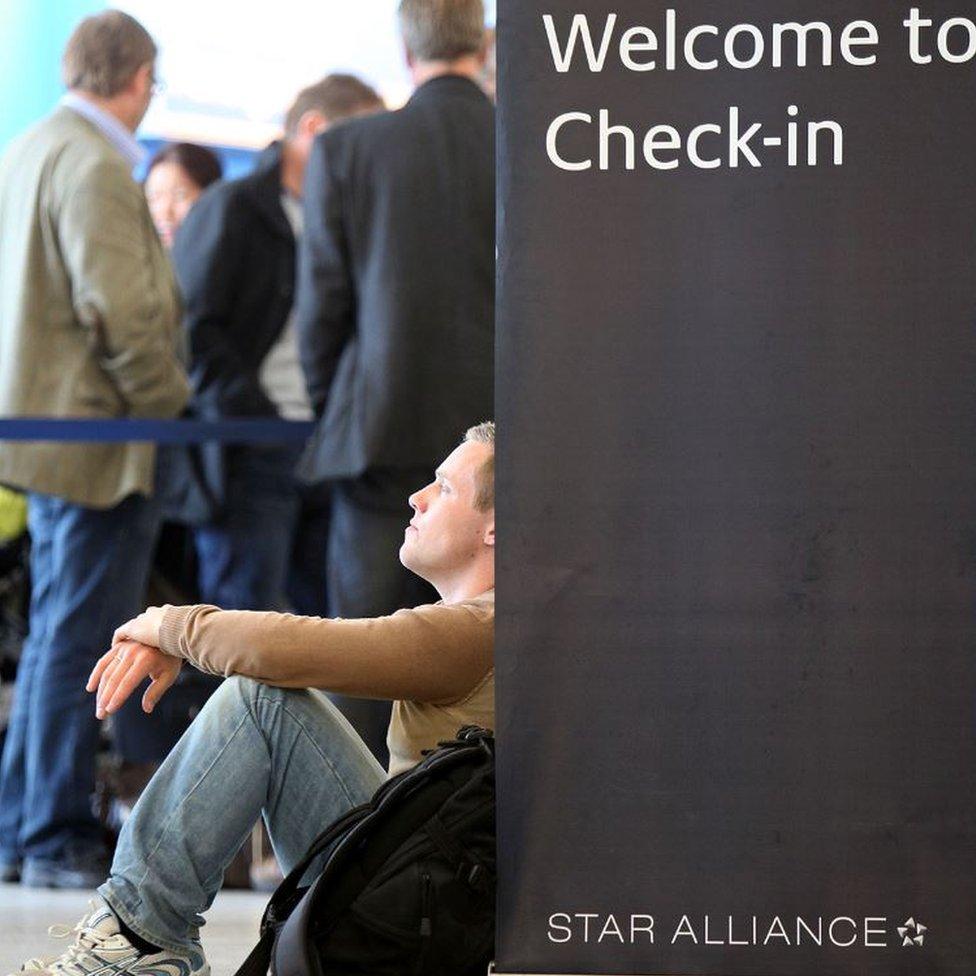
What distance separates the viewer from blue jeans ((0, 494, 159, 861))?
166 inches

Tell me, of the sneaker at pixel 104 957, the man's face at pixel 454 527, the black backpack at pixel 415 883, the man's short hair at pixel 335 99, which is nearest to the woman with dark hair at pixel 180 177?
the man's short hair at pixel 335 99

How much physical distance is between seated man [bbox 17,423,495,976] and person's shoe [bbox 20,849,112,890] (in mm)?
1561

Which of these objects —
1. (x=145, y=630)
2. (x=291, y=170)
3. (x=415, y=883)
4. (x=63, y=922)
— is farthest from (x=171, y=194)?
(x=415, y=883)

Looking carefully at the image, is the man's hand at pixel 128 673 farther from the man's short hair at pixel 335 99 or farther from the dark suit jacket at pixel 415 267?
the man's short hair at pixel 335 99

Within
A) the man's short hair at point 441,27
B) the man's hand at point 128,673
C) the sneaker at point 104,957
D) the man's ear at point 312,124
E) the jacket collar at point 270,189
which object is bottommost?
the sneaker at point 104,957

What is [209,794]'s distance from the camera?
2543 mm

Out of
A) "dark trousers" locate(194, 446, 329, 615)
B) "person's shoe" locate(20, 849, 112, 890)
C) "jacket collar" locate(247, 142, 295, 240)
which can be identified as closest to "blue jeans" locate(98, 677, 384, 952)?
"person's shoe" locate(20, 849, 112, 890)

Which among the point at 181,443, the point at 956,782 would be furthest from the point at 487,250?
the point at 956,782

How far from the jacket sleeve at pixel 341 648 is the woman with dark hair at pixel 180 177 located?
3.53 m

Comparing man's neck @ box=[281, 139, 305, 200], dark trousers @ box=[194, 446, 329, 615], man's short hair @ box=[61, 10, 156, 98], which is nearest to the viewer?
man's short hair @ box=[61, 10, 156, 98]

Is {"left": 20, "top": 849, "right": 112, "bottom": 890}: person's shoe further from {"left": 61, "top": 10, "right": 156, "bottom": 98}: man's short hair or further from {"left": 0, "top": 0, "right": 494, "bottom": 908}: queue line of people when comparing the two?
{"left": 61, "top": 10, "right": 156, "bottom": 98}: man's short hair

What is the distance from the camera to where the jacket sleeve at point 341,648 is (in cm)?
248

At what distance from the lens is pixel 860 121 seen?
84.7 inches

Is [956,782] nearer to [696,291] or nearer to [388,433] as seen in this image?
[696,291]
